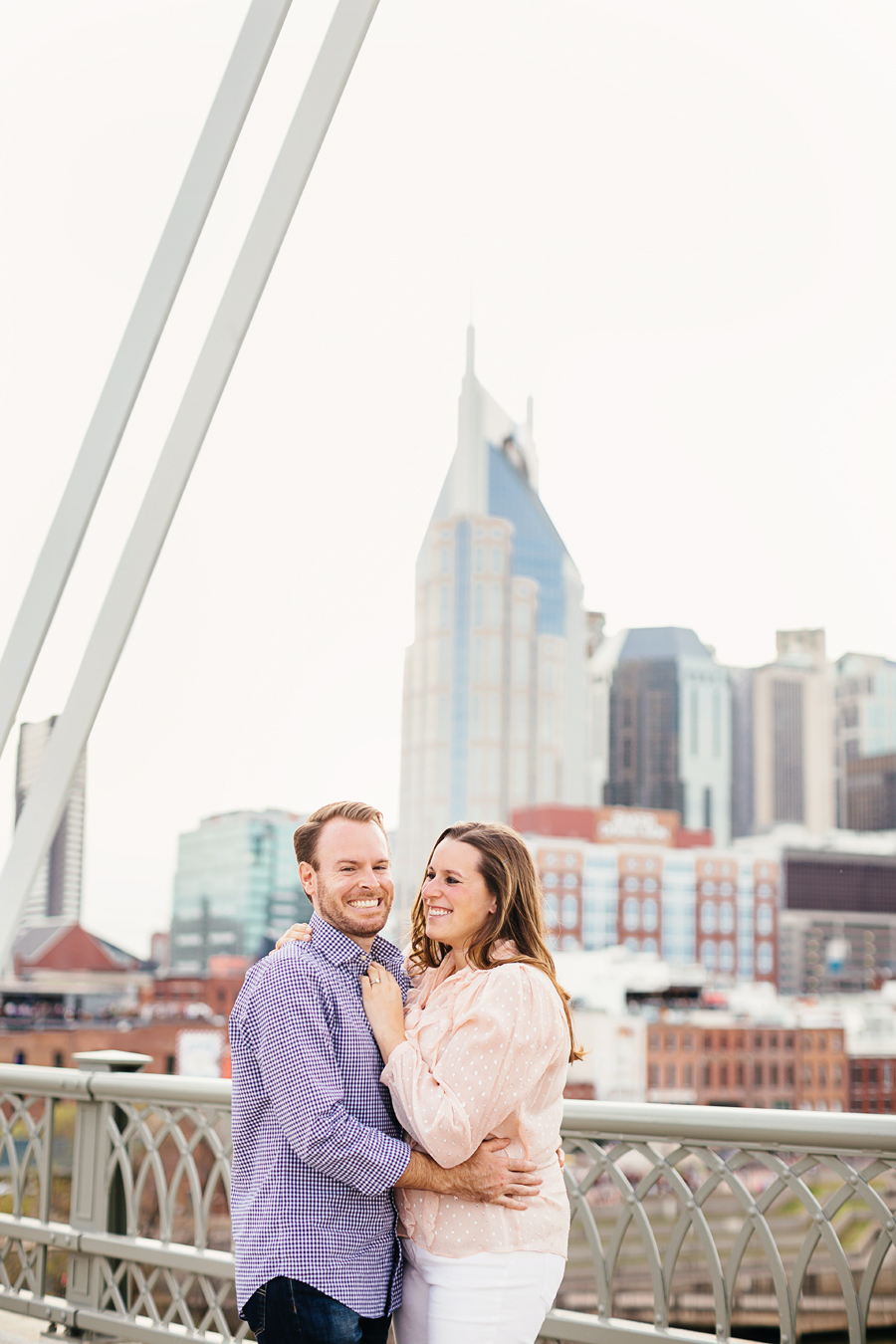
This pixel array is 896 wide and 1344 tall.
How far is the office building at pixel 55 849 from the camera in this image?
308cm

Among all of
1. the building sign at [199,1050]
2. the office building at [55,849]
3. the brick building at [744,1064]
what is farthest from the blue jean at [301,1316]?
the brick building at [744,1064]

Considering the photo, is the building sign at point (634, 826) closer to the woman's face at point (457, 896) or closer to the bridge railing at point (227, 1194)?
the bridge railing at point (227, 1194)

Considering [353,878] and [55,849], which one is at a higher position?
[353,878]

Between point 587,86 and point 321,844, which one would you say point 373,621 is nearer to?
point 587,86

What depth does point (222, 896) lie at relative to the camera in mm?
55938

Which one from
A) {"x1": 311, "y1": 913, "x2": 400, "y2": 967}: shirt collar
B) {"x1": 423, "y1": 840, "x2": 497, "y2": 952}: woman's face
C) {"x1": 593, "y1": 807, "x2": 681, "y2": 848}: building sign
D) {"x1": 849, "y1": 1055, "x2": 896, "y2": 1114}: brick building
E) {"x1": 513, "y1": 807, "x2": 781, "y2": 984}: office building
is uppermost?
{"x1": 593, "y1": 807, "x2": 681, "y2": 848}: building sign

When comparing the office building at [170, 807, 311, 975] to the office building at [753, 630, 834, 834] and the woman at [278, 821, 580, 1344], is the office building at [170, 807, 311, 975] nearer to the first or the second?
the office building at [753, 630, 834, 834]

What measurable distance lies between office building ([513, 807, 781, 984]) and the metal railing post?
61849mm

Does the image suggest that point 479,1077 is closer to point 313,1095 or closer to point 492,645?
point 313,1095

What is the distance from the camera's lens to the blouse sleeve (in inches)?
49.1

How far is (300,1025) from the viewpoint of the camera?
128 centimetres

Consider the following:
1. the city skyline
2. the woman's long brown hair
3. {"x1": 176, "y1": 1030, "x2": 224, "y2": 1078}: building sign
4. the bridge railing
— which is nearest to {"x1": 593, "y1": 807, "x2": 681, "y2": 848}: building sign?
the city skyline

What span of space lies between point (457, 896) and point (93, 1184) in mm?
1671

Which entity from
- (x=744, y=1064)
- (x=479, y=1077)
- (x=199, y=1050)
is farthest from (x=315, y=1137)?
(x=744, y=1064)
